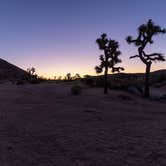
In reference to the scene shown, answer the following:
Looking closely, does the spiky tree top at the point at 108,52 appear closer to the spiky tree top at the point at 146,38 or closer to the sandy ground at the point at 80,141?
the spiky tree top at the point at 146,38

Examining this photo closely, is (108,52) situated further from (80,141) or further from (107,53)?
(80,141)

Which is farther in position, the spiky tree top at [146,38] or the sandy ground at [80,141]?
the spiky tree top at [146,38]

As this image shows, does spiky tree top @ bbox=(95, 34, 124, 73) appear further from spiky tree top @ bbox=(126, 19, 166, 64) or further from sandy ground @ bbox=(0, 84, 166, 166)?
sandy ground @ bbox=(0, 84, 166, 166)

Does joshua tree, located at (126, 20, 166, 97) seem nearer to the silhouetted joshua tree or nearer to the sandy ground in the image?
the silhouetted joshua tree

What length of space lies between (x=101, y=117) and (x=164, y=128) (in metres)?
2.93

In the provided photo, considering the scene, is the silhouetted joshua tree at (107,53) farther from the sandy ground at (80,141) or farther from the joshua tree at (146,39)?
the sandy ground at (80,141)

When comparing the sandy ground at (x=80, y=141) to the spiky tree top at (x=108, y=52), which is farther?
the spiky tree top at (x=108, y=52)

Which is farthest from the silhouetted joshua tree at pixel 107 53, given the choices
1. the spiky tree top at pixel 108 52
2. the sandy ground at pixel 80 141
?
the sandy ground at pixel 80 141

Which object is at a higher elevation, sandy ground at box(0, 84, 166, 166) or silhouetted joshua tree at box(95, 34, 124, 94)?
silhouetted joshua tree at box(95, 34, 124, 94)

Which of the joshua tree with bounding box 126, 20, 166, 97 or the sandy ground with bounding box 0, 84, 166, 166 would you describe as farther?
the joshua tree with bounding box 126, 20, 166, 97

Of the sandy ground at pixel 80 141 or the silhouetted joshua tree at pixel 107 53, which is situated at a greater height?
the silhouetted joshua tree at pixel 107 53

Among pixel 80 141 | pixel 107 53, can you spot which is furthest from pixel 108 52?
pixel 80 141

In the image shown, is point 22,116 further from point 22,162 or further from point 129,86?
point 129,86

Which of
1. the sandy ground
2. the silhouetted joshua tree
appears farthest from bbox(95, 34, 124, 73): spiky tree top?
the sandy ground
